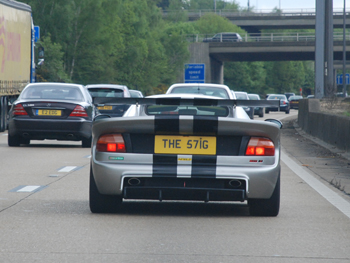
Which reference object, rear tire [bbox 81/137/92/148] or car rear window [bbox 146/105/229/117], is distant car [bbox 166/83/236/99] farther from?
car rear window [bbox 146/105/229/117]

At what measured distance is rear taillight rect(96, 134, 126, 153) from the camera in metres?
7.79

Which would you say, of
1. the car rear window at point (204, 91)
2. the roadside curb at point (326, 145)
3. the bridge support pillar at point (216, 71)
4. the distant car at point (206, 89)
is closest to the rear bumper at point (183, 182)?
the distant car at point (206, 89)

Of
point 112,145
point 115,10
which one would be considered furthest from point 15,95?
point 115,10

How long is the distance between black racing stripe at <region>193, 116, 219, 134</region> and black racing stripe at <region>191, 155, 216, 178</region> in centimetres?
24

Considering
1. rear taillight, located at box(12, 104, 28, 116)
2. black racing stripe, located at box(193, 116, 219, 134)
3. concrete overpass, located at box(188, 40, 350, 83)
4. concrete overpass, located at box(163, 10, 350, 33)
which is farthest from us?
concrete overpass, located at box(163, 10, 350, 33)

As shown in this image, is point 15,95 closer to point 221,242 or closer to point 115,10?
point 221,242

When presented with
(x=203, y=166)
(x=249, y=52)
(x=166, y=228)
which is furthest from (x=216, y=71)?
(x=166, y=228)

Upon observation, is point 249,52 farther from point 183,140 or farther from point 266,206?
point 183,140

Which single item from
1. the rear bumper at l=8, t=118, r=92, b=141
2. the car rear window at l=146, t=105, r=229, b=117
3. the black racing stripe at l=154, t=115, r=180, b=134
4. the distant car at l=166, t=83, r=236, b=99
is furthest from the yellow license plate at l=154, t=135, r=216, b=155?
the rear bumper at l=8, t=118, r=92, b=141

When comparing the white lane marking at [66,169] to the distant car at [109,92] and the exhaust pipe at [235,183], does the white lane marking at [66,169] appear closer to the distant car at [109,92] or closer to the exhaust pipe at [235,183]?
the exhaust pipe at [235,183]

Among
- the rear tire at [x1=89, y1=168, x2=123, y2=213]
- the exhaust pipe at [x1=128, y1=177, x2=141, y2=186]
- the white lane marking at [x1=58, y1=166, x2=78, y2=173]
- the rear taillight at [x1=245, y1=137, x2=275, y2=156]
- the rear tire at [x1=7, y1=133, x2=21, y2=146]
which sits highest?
the rear taillight at [x1=245, y1=137, x2=275, y2=156]

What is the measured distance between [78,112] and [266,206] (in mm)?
10682

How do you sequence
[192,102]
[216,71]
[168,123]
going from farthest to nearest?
[216,71] < [192,102] < [168,123]

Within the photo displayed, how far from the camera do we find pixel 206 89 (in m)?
16.5
